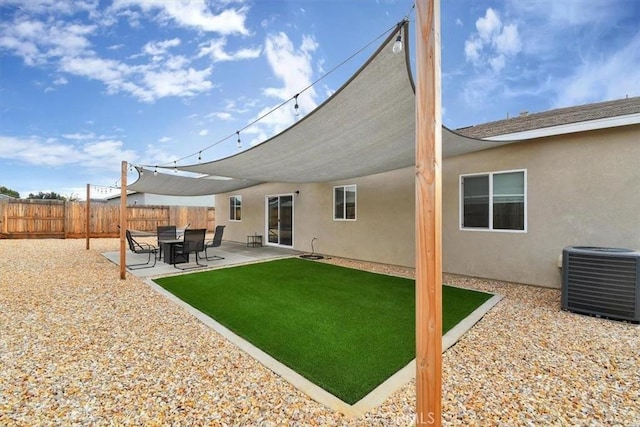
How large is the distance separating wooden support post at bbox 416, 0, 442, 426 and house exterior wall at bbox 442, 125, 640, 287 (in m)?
5.47

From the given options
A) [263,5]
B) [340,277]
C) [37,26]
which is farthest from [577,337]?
[37,26]

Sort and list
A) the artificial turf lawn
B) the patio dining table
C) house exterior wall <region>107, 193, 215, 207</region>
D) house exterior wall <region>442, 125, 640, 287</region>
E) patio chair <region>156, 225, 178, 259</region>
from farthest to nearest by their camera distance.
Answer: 1. house exterior wall <region>107, 193, 215, 207</region>
2. patio chair <region>156, 225, 178, 259</region>
3. the patio dining table
4. house exterior wall <region>442, 125, 640, 287</region>
5. the artificial turf lawn

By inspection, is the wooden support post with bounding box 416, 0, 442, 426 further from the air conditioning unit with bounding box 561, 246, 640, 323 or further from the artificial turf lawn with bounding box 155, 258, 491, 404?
the air conditioning unit with bounding box 561, 246, 640, 323

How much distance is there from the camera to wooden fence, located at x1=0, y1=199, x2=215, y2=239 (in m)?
13.2

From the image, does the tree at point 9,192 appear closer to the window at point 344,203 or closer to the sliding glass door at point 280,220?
the sliding glass door at point 280,220

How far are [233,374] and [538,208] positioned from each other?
6068 millimetres

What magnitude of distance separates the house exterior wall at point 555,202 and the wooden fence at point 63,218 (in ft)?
55.5

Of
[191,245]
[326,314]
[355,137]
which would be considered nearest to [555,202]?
[355,137]

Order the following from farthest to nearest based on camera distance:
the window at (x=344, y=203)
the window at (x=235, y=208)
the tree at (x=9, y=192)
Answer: the tree at (x=9, y=192) → the window at (x=235, y=208) → the window at (x=344, y=203)

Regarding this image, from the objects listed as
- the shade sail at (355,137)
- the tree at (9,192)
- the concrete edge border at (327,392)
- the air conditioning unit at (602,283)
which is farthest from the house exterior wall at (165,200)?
the tree at (9,192)

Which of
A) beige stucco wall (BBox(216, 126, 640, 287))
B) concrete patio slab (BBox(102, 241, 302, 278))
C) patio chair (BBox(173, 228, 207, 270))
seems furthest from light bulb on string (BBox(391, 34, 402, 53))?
concrete patio slab (BBox(102, 241, 302, 278))

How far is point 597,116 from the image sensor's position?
16.1 ft

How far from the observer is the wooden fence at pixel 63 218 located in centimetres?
1325

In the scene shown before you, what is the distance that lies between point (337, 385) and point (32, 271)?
837 centimetres
